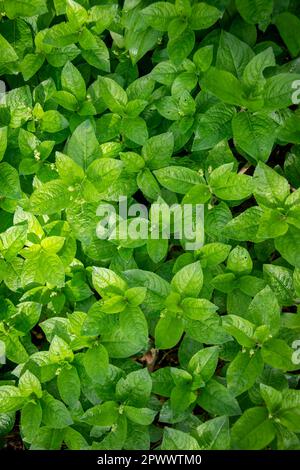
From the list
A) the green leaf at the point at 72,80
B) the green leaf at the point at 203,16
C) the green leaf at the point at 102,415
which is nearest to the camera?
the green leaf at the point at 102,415

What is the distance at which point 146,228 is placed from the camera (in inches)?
77.4

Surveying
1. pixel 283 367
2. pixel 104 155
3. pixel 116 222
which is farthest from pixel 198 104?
pixel 283 367

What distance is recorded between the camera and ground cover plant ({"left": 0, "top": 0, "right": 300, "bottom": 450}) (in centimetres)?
187

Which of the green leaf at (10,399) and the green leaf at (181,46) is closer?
the green leaf at (10,399)

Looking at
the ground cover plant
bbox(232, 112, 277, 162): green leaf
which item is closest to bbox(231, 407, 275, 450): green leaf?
the ground cover plant

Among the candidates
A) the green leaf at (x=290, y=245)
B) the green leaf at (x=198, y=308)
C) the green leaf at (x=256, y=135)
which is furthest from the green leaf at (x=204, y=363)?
the green leaf at (x=256, y=135)

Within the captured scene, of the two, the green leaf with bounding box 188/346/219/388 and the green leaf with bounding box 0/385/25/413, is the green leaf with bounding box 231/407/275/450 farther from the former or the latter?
the green leaf with bounding box 0/385/25/413

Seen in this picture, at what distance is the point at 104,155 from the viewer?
206cm

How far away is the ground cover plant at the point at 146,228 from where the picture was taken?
1867 millimetres

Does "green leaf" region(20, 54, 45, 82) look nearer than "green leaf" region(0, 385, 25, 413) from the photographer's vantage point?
No

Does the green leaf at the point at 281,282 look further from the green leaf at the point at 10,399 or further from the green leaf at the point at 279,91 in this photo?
the green leaf at the point at 10,399

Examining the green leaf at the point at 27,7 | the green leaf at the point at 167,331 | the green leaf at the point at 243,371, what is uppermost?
the green leaf at the point at 27,7

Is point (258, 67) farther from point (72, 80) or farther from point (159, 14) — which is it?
point (72, 80)

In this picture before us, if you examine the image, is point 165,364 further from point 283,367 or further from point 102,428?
point 283,367
